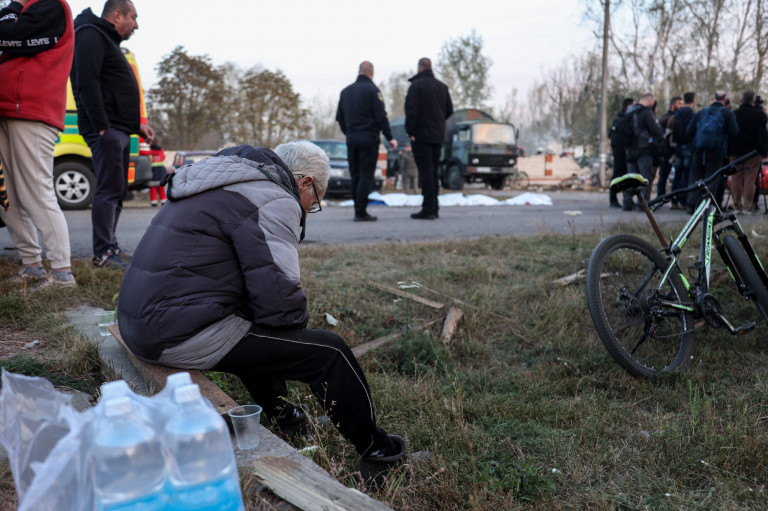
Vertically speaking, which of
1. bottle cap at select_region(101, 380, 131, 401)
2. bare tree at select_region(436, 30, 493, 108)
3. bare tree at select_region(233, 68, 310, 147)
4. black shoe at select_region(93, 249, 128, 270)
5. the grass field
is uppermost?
bare tree at select_region(436, 30, 493, 108)

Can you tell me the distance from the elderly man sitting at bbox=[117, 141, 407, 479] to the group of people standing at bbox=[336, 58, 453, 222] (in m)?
6.62

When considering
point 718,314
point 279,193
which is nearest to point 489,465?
point 279,193

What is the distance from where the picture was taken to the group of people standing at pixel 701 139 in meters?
10.1

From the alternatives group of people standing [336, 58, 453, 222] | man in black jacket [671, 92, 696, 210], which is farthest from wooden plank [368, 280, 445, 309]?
man in black jacket [671, 92, 696, 210]

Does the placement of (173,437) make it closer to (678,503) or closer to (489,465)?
(489,465)

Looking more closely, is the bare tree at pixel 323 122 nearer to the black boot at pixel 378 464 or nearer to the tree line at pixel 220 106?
the tree line at pixel 220 106

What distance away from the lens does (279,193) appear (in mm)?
2381

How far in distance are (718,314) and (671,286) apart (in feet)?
1.09

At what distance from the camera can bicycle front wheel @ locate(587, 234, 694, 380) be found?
4047mm

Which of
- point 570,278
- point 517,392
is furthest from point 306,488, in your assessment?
point 570,278

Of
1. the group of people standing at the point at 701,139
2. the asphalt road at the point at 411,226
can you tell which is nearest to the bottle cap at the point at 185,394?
the asphalt road at the point at 411,226

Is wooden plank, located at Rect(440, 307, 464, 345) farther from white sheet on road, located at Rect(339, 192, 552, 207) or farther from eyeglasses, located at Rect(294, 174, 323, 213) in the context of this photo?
white sheet on road, located at Rect(339, 192, 552, 207)

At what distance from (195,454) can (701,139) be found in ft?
34.4

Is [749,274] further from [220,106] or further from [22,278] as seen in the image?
[220,106]
